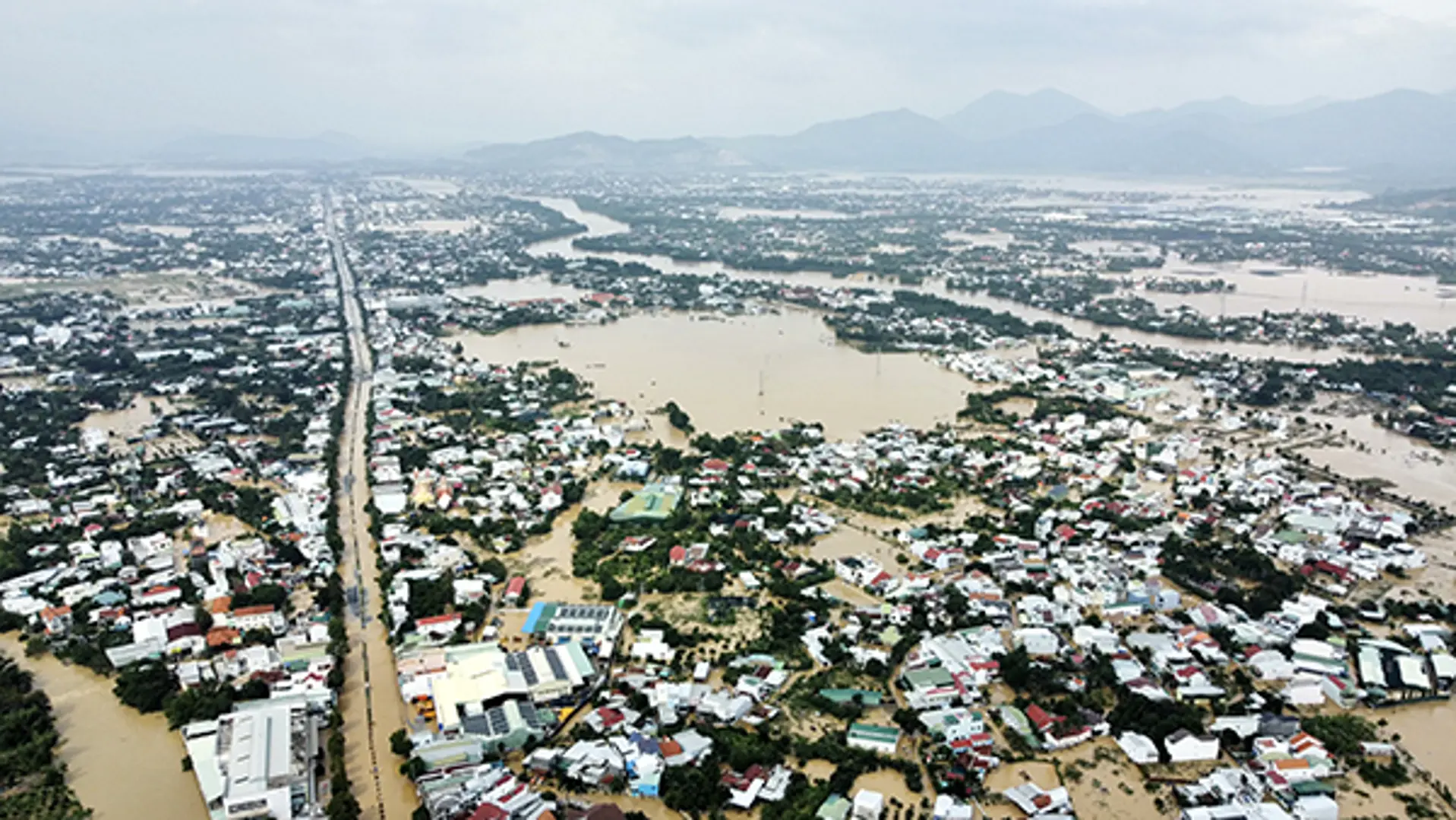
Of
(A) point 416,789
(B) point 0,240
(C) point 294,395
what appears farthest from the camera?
(B) point 0,240

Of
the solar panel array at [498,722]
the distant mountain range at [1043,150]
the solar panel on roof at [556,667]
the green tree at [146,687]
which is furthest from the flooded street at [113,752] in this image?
the distant mountain range at [1043,150]

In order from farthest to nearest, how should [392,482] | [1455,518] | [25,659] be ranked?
[392,482]
[1455,518]
[25,659]

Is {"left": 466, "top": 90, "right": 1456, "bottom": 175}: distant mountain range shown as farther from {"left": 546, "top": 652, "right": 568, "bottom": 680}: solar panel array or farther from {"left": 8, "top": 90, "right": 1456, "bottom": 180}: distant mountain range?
{"left": 546, "top": 652, "right": 568, "bottom": 680}: solar panel array

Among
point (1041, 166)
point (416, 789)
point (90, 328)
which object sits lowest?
point (416, 789)

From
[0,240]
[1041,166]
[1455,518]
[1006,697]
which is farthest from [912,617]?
[1041,166]

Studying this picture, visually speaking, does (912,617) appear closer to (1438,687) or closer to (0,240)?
(1438,687)

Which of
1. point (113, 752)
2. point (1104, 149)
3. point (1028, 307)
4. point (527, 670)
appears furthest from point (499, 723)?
point (1104, 149)

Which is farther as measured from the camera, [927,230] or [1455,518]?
[927,230]
